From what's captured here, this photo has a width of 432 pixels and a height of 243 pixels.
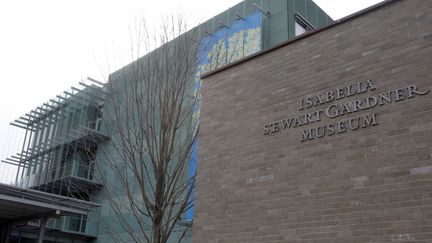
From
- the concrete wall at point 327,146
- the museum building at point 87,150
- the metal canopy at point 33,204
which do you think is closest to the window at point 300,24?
the museum building at point 87,150

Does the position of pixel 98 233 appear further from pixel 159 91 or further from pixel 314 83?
pixel 314 83

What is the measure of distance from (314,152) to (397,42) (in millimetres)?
2106

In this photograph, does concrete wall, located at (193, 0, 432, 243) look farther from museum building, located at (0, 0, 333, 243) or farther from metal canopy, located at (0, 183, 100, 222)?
metal canopy, located at (0, 183, 100, 222)

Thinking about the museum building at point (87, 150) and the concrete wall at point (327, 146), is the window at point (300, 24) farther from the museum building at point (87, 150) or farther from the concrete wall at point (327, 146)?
the concrete wall at point (327, 146)

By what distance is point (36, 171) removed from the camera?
2906 cm

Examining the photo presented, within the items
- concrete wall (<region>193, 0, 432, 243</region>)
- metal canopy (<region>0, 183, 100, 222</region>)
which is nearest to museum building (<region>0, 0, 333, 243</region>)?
metal canopy (<region>0, 183, 100, 222</region>)

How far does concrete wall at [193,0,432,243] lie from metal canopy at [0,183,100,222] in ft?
32.1

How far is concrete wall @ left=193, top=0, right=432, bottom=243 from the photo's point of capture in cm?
617

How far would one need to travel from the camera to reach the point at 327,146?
23.2 feet

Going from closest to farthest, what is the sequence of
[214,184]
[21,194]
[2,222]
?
[214,184] → [21,194] → [2,222]

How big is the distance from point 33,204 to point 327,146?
12634 millimetres

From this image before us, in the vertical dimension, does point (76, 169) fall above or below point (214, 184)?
above

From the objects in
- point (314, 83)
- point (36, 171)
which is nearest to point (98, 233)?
point (36, 171)

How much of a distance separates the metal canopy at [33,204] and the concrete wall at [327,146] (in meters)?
9.79
